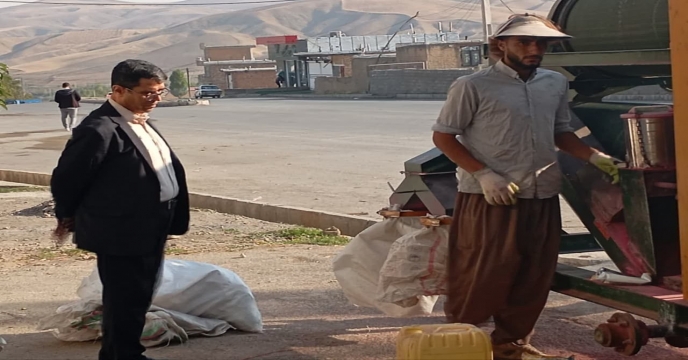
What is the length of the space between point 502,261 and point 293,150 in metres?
16.5

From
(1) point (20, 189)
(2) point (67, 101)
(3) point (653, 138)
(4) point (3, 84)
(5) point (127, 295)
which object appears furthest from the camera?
(2) point (67, 101)

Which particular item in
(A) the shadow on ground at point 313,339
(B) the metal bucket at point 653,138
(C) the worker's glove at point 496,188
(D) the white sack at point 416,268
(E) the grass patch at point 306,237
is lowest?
(E) the grass patch at point 306,237

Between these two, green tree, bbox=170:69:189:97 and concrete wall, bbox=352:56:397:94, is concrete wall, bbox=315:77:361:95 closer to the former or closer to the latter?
concrete wall, bbox=352:56:397:94

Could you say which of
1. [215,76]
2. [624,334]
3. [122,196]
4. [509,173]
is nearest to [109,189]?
[122,196]

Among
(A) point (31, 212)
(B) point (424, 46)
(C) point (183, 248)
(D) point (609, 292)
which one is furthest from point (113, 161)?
(B) point (424, 46)

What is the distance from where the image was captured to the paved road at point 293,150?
14.5m

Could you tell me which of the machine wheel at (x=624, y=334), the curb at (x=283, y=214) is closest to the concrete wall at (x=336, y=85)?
the curb at (x=283, y=214)

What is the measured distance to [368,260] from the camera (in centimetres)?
618

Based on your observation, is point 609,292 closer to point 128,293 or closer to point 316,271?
point 128,293

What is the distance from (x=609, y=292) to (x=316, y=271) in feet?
11.8

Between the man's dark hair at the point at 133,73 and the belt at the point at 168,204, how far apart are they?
Answer: 1.81ft

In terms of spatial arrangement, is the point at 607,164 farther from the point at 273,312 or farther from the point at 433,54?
the point at 433,54

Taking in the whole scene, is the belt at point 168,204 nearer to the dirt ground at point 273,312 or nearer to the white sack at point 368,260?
the dirt ground at point 273,312

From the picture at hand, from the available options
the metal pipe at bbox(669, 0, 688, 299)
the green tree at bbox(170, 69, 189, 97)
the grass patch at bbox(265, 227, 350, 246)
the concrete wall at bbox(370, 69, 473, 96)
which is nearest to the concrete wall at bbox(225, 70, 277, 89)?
the green tree at bbox(170, 69, 189, 97)
